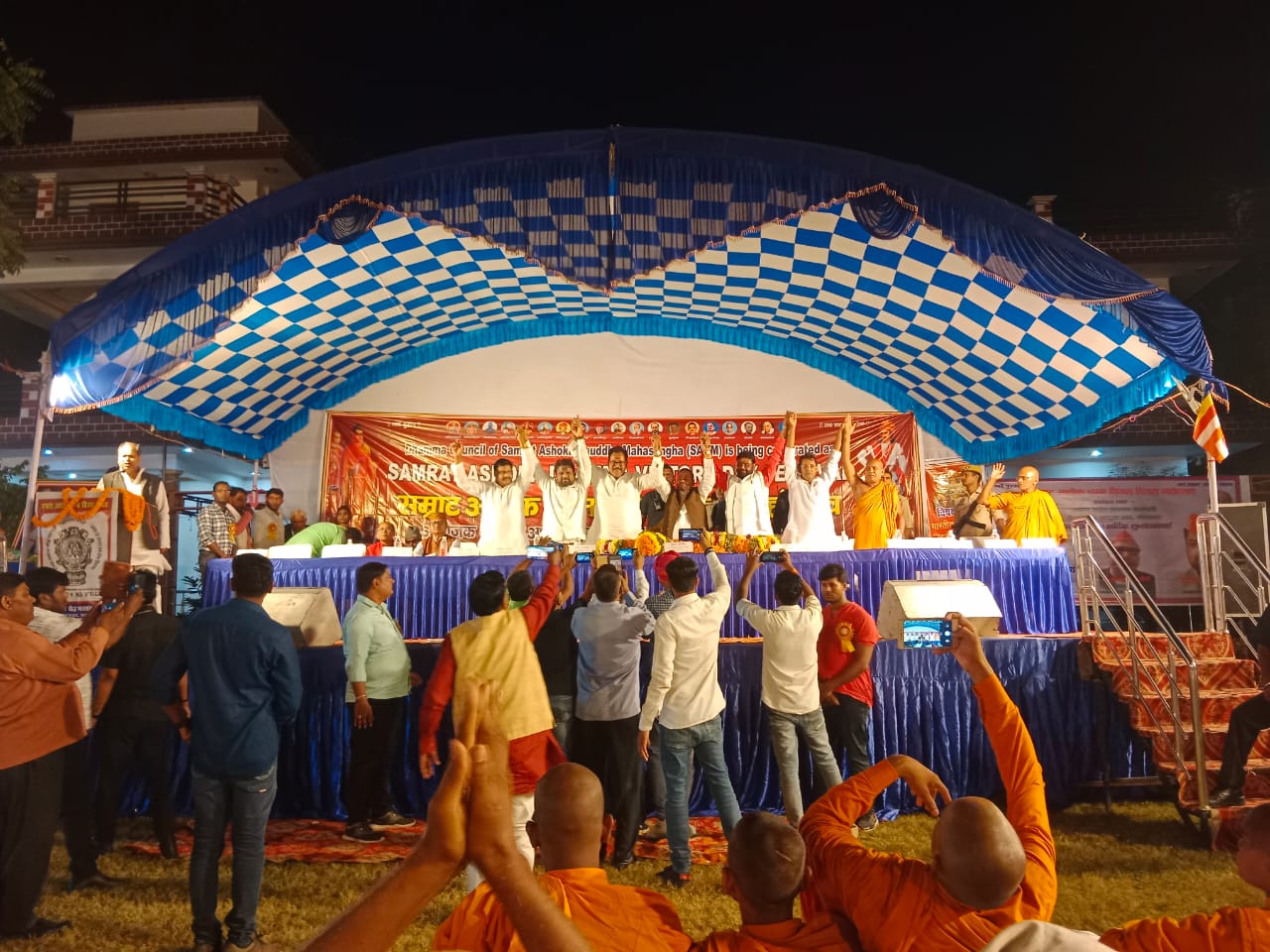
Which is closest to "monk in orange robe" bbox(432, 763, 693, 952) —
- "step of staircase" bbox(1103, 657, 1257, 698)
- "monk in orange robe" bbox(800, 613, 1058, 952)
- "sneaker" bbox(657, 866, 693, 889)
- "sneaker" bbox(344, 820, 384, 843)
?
"monk in orange robe" bbox(800, 613, 1058, 952)

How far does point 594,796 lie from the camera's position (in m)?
1.63

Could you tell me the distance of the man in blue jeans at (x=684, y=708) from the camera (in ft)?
13.1

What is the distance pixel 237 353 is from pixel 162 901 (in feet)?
20.0

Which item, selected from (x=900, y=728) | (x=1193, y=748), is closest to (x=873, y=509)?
(x=900, y=728)

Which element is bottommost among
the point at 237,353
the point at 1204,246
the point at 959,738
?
the point at 959,738

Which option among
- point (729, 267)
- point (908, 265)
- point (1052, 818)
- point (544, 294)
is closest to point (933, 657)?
point (1052, 818)

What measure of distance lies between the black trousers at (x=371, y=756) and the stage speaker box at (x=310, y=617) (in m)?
0.74

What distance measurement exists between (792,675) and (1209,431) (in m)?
4.56

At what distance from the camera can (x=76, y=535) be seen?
662 centimetres

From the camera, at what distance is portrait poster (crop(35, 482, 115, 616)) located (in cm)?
656

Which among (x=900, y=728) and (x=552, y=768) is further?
(x=900, y=728)

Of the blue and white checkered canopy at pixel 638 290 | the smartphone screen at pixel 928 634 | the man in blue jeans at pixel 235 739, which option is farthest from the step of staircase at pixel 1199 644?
the man in blue jeans at pixel 235 739

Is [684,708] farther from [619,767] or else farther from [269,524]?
[269,524]

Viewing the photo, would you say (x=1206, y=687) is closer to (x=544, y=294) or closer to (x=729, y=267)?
(x=729, y=267)
